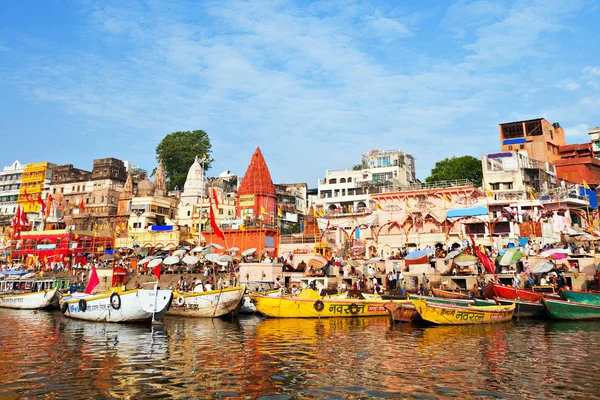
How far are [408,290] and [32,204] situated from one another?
206ft

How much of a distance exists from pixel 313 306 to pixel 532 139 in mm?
41862

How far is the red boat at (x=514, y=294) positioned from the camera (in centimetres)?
2302

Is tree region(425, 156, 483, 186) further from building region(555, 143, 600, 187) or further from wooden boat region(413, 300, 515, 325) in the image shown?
wooden boat region(413, 300, 515, 325)

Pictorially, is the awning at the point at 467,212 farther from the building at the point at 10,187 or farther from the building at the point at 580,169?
the building at the point at 10,187

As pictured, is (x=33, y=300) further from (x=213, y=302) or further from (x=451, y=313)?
(x=451, y=313)

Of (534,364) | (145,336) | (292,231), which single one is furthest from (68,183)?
(534,364)

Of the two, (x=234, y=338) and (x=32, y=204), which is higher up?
(x=32, y=204)

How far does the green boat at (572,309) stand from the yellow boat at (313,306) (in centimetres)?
745

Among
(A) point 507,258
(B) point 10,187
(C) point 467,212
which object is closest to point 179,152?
(B) point 10,187

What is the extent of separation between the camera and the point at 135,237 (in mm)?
54562

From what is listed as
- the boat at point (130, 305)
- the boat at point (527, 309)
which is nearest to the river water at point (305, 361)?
the boat at point (130, 305)

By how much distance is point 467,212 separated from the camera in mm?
40375

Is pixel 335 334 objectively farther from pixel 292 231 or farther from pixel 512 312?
Answer: pixel 292 231

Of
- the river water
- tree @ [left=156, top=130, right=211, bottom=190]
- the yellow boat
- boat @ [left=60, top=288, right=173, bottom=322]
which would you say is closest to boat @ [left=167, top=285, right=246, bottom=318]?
the yellow boat
